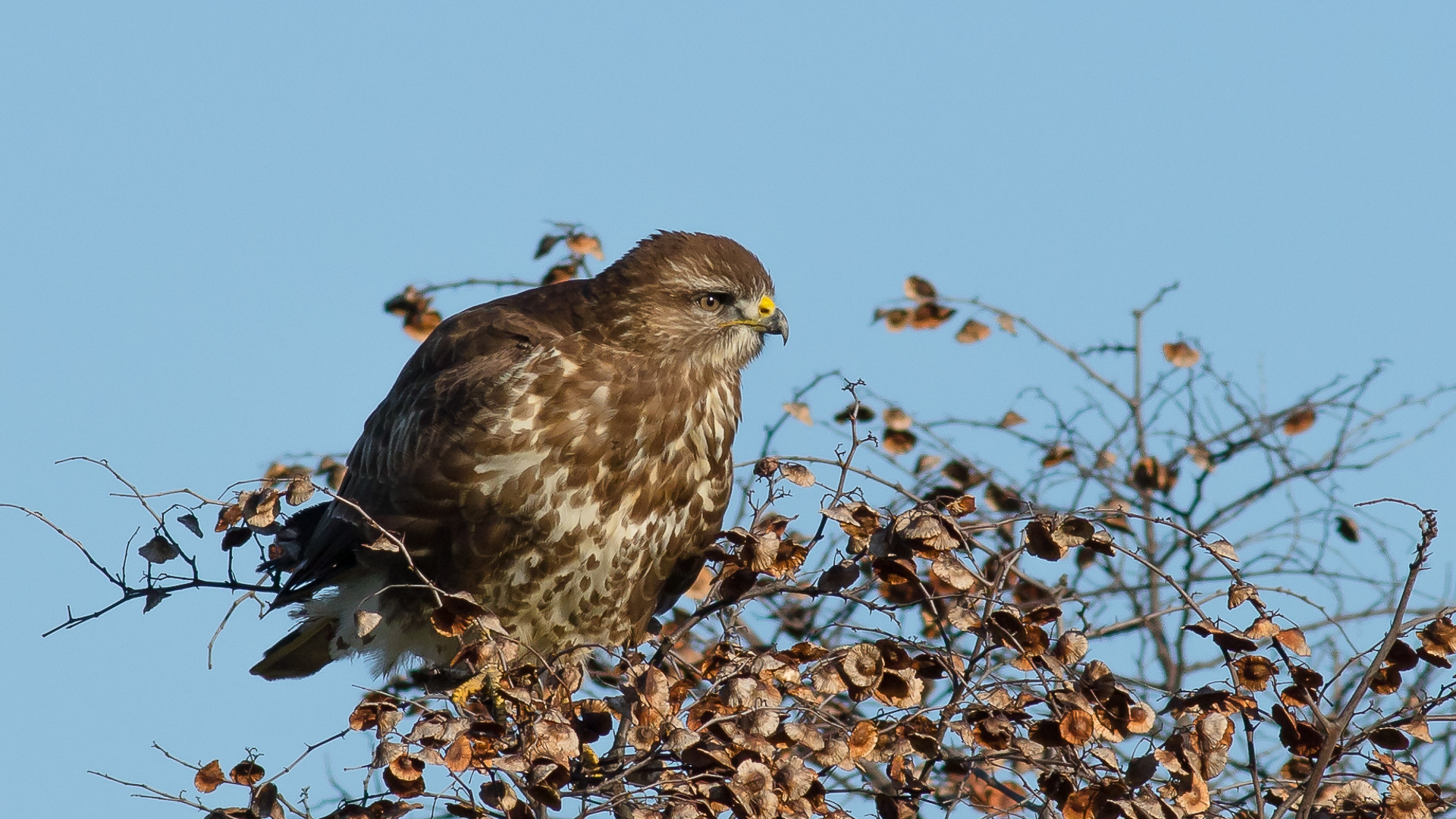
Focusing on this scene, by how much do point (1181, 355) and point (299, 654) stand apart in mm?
3623

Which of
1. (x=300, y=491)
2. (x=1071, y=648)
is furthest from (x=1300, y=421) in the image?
(x=300, y=491)

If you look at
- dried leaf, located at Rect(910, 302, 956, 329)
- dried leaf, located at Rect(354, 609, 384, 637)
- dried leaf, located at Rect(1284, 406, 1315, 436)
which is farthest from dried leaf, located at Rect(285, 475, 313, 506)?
dried leaf, located at Rect(1284, 406, 1315, 436)

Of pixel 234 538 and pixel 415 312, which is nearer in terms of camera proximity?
pixel 234 538

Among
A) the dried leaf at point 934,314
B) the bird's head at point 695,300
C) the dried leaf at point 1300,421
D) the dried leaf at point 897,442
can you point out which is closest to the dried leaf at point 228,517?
the bird's head at point 695,300

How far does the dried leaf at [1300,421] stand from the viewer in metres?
6.50

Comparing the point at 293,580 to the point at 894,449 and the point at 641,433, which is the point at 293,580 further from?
the point at 894,449

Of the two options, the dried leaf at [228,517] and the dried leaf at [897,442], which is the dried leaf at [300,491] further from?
the dried leaf at [897,442]

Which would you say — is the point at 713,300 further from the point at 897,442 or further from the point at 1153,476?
the point at 1153,476

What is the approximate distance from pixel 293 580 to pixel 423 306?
1.69 meters

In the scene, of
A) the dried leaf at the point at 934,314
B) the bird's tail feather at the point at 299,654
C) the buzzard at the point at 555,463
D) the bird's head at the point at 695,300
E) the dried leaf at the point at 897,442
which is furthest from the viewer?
the dried leaf at the point at 934,314

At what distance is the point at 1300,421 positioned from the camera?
6.52 metres

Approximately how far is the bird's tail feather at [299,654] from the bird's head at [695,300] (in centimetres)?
154

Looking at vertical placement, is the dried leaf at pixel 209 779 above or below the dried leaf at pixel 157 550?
below

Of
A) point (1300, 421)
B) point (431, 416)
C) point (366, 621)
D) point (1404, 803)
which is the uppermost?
point (1300, 421)
